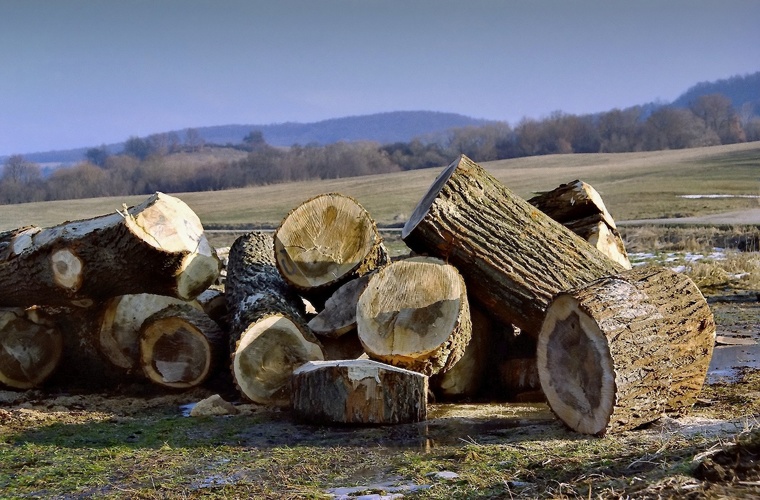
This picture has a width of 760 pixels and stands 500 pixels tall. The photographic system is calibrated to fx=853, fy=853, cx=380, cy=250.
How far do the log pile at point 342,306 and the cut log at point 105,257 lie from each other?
0.02m

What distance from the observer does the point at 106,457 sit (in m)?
5.42

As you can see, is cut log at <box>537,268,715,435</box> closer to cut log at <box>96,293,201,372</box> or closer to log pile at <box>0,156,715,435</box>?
log pile at <box>0,156,715,435</box>

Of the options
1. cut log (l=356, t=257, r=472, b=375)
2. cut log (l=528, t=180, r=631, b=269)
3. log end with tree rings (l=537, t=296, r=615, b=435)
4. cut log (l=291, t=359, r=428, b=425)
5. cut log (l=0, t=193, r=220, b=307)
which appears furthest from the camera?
cut log (l=528, t=180, r=631, b=269)

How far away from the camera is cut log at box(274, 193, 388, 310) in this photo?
7.70m

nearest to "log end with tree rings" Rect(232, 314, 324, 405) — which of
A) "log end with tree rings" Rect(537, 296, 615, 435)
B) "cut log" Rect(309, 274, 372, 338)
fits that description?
"cut log" Rect(309, 274, 372, 338)

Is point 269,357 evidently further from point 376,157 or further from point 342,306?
point 376,157

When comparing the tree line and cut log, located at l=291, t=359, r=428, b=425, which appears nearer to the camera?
cut log, located at l=291, t=359, r=428, b=425

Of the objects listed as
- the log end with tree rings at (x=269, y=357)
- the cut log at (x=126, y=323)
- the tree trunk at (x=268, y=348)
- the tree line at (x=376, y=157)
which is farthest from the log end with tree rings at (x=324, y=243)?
the tree line at (x=376, y=157)

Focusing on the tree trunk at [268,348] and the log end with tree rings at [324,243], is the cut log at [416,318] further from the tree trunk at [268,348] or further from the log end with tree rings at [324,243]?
the log end with tree rings at [324,243]

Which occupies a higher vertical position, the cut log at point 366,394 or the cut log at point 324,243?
the cut log at point 324,243

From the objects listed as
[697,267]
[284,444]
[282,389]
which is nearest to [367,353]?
[282,389]

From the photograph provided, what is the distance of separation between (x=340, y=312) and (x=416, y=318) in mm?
952

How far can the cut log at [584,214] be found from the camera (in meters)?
8.61

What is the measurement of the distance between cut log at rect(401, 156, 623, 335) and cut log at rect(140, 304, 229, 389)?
198 centimetres
